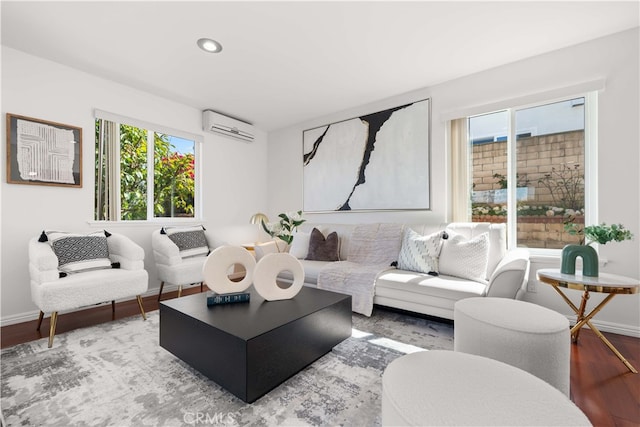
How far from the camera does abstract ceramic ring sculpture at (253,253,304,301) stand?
1.91 meters

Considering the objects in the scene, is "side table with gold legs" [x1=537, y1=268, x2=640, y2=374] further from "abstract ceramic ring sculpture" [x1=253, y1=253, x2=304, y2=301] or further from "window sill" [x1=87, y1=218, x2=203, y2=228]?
"window sill" [x1=87, y1=218, x2=203, y2=228]

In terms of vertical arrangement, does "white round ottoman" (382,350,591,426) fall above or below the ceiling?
below

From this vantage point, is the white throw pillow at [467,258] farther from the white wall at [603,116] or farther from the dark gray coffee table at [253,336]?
the dark gray coffee table at [253,336]

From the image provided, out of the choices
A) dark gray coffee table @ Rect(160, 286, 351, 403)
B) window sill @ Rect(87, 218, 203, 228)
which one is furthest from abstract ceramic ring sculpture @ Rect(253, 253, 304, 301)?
window sill @ Rect(87, 218, 203, 228)

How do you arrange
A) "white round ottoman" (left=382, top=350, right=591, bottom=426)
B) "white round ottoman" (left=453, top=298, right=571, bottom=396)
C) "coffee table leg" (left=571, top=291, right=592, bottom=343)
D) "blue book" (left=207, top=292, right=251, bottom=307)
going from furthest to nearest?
1. "coffee table leg" (left=571, top=291, right=592, bottom=343)
2. "blue book" (left=207, top=292, right=251, bottom=307)
3. "white round ottoman" (left=453, top=298, right=571, bottom=396)
4. "white round ottoman" (left=382, top=350, right=591, bottom=426)

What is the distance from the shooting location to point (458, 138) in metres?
3.12

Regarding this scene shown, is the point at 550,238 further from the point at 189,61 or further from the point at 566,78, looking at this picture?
the point at 189,61

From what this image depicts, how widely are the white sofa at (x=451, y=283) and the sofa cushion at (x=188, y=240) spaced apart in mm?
1409

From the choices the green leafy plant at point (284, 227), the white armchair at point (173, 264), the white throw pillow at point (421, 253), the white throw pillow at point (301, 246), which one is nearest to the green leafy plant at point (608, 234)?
the white throw pillow at point (421, 253)

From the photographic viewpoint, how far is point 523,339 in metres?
1.26

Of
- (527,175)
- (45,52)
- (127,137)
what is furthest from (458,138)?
(45,52)

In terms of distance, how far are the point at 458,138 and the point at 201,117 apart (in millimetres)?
3457

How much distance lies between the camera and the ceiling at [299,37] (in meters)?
2.03

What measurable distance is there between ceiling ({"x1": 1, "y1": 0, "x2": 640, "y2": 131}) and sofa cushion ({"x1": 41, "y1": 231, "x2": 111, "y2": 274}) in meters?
1.73
